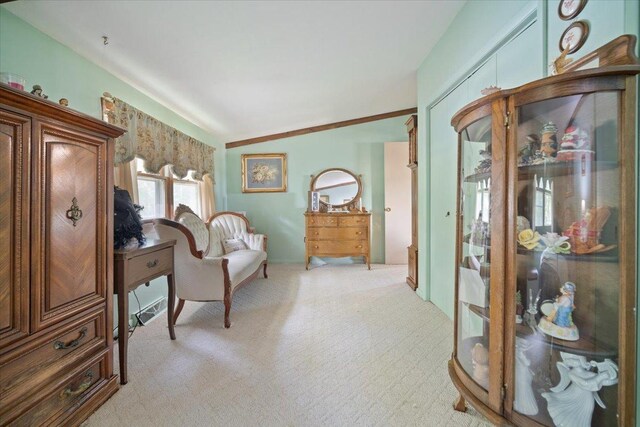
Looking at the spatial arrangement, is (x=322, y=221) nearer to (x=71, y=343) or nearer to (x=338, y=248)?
(x=338, y=248)

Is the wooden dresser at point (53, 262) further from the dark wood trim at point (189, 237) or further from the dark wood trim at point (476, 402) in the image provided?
the dark wood trim at point (476, 402)

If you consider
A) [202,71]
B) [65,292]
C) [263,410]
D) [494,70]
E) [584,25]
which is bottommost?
[263,410]

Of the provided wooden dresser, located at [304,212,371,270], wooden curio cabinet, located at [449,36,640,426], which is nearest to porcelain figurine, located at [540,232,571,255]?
wooden curio cabinet, located at [449,36,640,426]

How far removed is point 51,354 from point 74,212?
636 mm

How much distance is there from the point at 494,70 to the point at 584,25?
62 centimetres

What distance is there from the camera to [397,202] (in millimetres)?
4297

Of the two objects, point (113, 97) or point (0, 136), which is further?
point (113, 97)

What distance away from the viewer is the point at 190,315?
8.02 ft

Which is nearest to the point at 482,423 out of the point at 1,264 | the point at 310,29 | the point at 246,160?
the point at 1,264

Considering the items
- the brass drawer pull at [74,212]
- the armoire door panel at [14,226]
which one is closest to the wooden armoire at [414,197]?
the brass drawer pull at [74,212]

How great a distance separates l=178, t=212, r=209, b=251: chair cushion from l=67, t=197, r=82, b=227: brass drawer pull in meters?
1.32

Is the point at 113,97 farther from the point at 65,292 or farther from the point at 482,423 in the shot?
the point at 482,423

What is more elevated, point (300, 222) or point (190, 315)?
point (300, 222)

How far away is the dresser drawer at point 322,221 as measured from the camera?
4035mm
